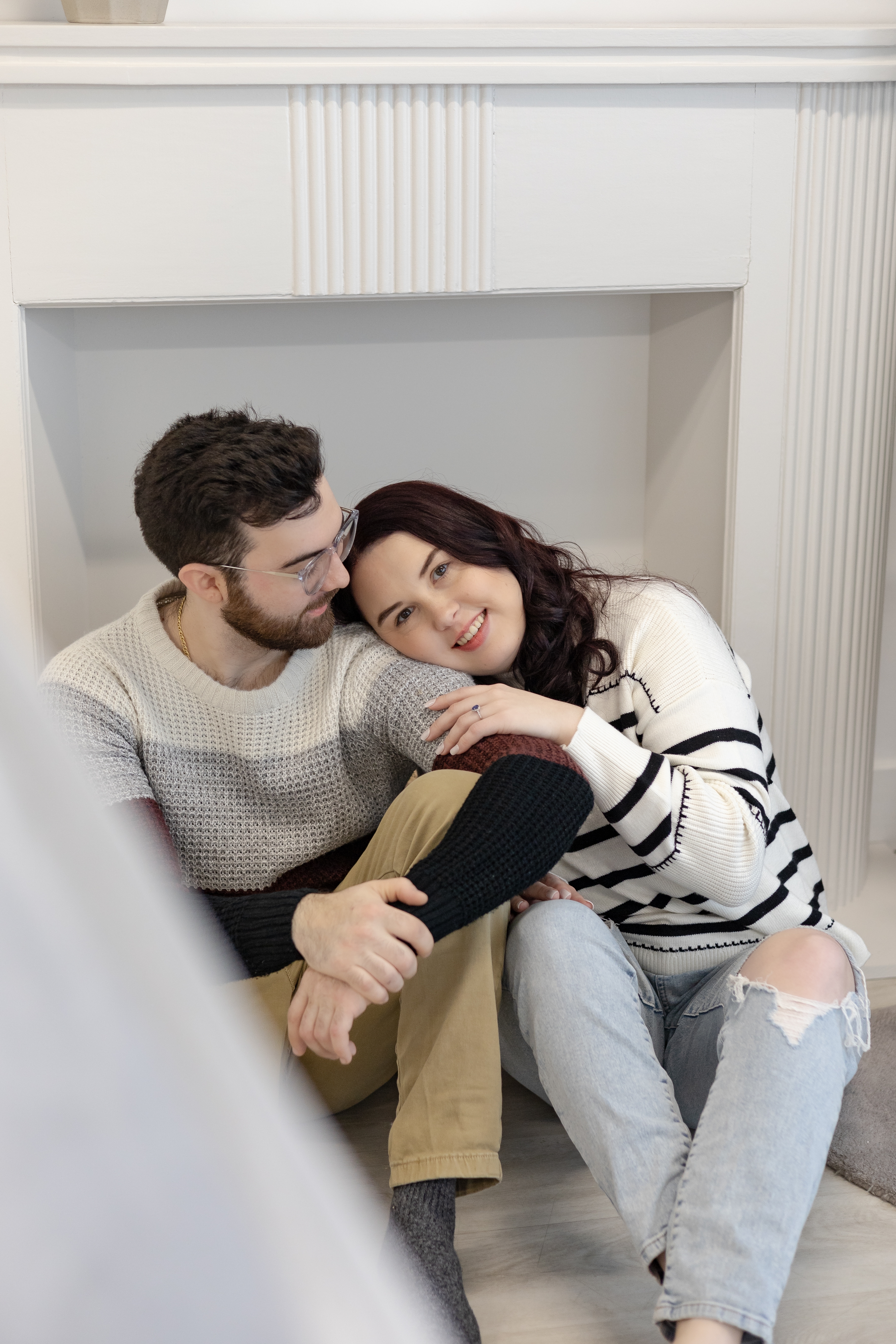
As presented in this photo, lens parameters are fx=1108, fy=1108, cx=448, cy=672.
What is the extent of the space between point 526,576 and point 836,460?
0.72 metres

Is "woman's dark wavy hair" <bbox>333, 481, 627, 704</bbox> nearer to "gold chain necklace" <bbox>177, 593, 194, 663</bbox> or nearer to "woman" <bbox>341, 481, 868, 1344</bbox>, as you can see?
"woman" <bbox>341, 481, 868, 1344</bbox>

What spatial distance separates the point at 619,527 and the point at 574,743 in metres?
1.05

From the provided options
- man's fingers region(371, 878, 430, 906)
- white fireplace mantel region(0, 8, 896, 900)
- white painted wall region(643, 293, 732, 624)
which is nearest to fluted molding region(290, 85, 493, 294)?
white fireplace mantel region(0, 8, 896, 900)

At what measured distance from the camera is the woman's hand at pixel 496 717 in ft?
3.89

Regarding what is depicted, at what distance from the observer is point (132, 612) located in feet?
4.46

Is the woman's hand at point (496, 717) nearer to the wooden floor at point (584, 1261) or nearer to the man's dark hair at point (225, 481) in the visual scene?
the man's dark hair at point (225, 481)

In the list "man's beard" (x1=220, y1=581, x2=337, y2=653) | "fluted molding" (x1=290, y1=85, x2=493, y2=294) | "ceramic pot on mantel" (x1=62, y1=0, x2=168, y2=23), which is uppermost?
"ceramic pot on mantel" (x1=62, y1=0, x2=168, y2=23)

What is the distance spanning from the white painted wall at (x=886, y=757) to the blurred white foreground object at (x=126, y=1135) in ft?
7.31

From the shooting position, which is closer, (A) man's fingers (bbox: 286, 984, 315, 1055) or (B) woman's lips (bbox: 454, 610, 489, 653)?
(A) man's fingers (bbox: 286, 984, 315, 1055)

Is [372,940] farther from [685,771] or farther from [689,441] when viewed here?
[689,441]

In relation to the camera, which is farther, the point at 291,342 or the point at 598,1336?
the point at 291,342

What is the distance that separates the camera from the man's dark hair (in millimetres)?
1199

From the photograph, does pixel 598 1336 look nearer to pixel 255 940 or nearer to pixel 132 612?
pixel 255 940

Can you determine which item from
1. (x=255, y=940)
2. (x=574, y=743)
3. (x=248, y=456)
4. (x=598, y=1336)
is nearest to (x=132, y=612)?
(x=248, y=456)
